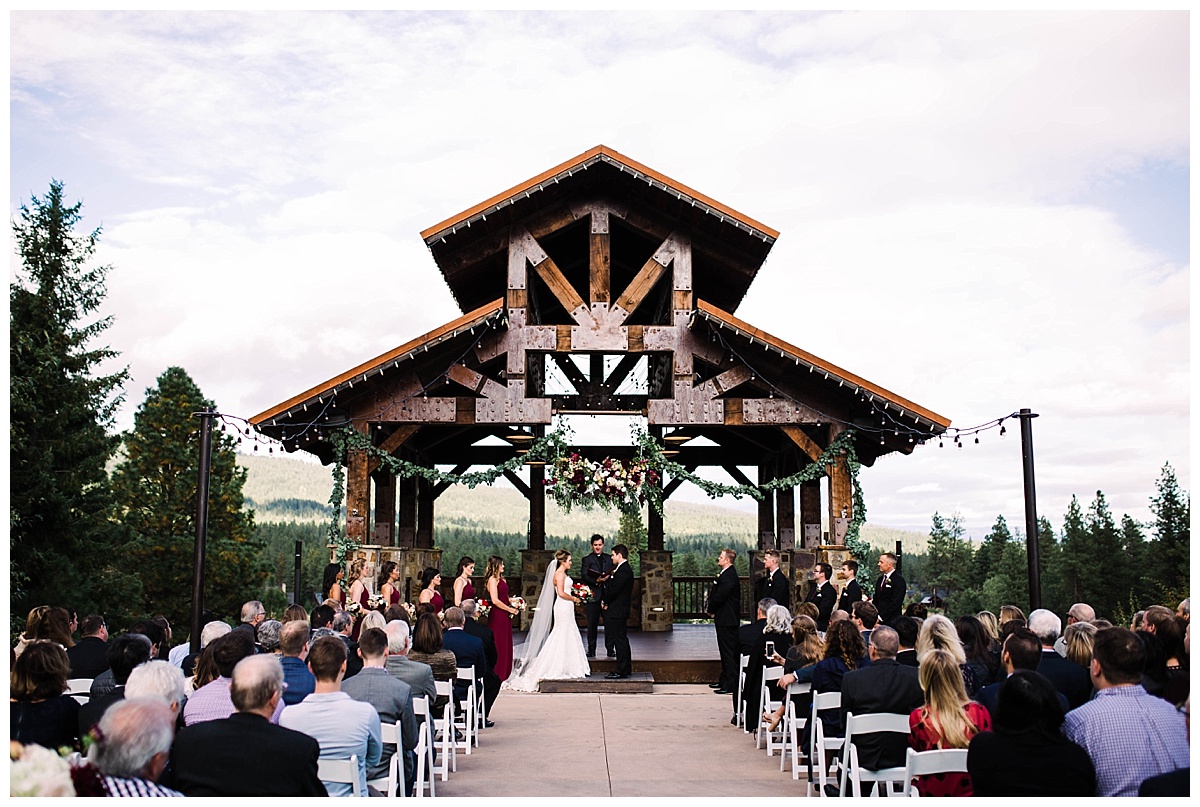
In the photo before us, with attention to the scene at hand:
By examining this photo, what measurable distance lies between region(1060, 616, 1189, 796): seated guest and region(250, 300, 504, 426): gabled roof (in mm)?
9907

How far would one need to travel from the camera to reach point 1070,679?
5934 millimetres


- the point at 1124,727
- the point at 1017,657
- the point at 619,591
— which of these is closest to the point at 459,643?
the point at 619,591

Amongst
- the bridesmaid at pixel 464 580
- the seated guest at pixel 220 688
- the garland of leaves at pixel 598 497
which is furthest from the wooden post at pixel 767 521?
the seated guest at pixel 220 688

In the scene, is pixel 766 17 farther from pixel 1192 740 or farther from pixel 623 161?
pixel 623 161

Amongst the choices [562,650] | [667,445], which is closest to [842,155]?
[667,445]

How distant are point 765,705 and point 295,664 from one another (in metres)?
4.43

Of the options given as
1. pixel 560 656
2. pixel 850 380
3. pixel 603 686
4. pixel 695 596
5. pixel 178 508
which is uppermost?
pixel 850 380

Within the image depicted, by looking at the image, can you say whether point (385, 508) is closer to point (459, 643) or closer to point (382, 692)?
point (459, 643)

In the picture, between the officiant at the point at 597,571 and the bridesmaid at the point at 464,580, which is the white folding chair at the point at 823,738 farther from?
the officiant at the point at 597,571

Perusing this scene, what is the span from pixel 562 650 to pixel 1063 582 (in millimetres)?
38252

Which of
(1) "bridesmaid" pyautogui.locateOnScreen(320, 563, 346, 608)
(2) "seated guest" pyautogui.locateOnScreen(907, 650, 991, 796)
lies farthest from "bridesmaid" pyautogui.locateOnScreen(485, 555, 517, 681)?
(2) "seated guest" pyautogui.locateOnScreen(907, 650, 991, 796)

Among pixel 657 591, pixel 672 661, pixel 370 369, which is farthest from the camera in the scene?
pixel 657 591

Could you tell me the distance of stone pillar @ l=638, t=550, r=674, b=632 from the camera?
61.0 ft

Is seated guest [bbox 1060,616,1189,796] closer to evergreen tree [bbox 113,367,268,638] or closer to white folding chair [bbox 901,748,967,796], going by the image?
white folding chair [bbox 901,748,967,796]
